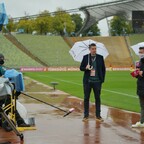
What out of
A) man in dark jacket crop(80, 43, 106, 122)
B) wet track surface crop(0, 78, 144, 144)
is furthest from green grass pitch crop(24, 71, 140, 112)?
man in dark jacket crop(80, 43, 106, 122)

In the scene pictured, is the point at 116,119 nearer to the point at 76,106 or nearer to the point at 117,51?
the point at 76,106

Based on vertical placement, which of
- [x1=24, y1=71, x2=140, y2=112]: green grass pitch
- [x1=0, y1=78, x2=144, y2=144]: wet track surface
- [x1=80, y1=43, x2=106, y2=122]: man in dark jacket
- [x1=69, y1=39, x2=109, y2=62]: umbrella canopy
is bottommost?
[x1=24, y1=71, x2=140, y2=112]: green grass pitch

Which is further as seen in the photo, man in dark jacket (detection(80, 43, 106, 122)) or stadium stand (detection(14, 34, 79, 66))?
stadium stand (detection(14, 34, 79, 66))

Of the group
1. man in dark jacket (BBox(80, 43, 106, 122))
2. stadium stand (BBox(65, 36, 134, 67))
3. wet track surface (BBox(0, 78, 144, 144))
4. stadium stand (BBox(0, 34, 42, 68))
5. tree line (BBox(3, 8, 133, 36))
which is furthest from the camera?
tree line (BBox(3, 8, 133, 36))

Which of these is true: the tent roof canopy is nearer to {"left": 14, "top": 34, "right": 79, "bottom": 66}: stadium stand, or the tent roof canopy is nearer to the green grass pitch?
{"left": 14, "top": 34, "right": 79, "bottom": 66}: stadium stand

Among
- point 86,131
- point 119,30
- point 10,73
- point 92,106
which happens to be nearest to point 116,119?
point 86,131

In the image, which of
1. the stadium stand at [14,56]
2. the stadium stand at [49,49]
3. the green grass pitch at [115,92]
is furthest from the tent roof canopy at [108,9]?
the green grass pitch at [115,92]

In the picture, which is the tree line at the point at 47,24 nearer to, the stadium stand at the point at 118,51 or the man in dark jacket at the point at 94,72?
the stadium stand at the point at 118,51

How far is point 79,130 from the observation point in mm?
9789

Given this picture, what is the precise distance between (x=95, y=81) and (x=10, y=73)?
3504 millimetres

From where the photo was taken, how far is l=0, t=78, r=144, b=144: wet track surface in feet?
28.1

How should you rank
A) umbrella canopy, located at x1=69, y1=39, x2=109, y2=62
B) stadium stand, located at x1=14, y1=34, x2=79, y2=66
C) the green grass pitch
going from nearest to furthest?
umbrella canopy, located at x1=69, y1=39, x2=109, y2=62, the green grass pitch, stadium stand, located at x1=14, y1=34, x2=79, y2=66

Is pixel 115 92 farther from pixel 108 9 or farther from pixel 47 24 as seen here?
pixel 47 24

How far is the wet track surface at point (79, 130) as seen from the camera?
8.55m
